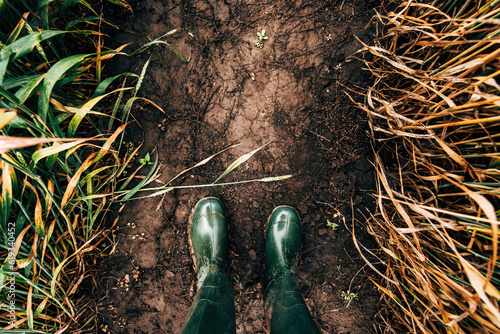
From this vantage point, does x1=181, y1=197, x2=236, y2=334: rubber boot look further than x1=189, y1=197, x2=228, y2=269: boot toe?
No

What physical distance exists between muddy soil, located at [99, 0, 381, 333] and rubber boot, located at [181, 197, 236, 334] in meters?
0.09

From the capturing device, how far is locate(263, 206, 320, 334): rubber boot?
1.12 m

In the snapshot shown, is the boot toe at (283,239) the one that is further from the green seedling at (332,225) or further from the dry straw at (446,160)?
the dry straw at (446,160)

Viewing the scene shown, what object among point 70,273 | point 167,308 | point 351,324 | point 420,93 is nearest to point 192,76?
point 420,93

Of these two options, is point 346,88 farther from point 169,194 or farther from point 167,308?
point 167,308

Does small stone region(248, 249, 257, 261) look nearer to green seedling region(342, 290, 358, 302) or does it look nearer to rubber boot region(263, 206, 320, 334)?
rubber boot region(263, 206, 320, 334)

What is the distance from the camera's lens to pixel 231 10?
1541 mm

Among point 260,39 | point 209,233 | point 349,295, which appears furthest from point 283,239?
point 260,39

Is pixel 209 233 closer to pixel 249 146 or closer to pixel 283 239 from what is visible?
pixel 283 239

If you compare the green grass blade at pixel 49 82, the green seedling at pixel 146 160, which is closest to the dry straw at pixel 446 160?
the green seedling at pixel 146 160

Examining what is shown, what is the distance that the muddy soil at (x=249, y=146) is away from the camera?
1.52 meters

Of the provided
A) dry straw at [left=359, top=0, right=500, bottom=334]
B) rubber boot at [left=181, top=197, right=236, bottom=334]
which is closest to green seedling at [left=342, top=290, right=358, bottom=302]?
dry straw at [left=359, top=0, right=500, bottom=334]

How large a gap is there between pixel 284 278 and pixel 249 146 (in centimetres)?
88

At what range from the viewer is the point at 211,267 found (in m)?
1.42
